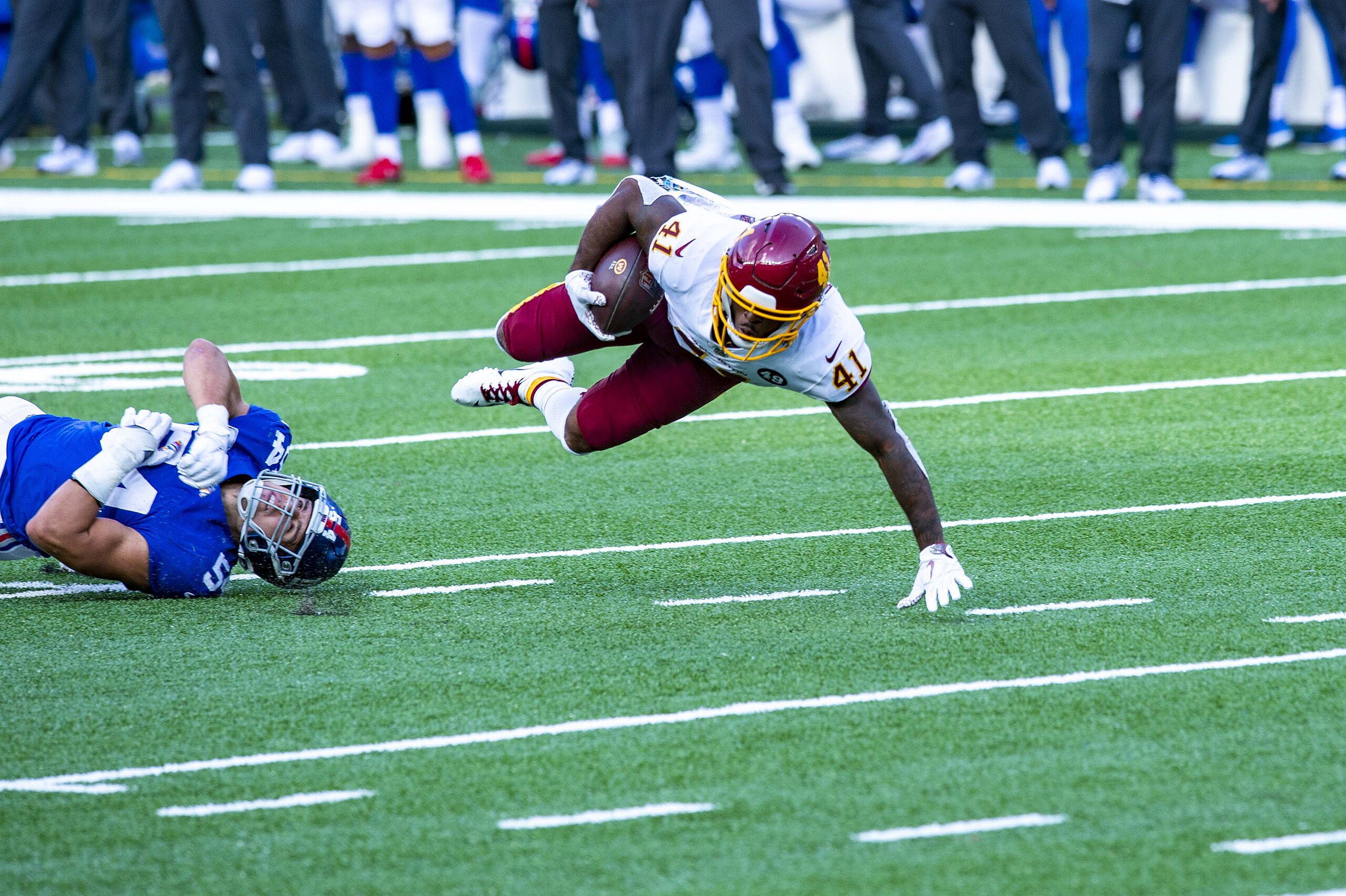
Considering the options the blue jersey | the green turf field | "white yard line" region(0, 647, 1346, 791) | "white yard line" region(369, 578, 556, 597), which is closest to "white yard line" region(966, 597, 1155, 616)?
the green turf field

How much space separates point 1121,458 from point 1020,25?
21.3ft

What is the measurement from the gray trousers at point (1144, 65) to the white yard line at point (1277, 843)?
30.7 ft

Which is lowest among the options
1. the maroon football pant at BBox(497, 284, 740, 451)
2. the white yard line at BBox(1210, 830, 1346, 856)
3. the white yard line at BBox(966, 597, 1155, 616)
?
the white yard line at BBox(966, 597, 1155, 616)

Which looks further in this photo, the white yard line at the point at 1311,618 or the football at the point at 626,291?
the football at the point at 626,291

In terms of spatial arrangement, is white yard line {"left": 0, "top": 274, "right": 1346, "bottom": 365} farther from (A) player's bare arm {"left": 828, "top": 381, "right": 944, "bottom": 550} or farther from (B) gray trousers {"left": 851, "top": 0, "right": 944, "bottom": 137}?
(B) gray trousers {"left": 851, "top": 0, "right": 944, "bottom": 137}

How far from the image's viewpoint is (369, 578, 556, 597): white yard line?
5844 mm

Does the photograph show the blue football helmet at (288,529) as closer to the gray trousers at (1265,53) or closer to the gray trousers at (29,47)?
the gray trousers at (1265,53)

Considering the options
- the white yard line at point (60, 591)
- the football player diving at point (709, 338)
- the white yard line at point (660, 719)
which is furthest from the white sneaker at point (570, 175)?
the white yard line at point (660, 719)

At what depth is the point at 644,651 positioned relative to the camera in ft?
17.0

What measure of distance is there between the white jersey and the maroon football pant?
0.63 ft

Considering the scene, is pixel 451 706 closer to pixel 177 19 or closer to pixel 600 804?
pixel 600 804

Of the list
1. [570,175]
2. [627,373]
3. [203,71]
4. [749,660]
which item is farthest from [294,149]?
[749,660]

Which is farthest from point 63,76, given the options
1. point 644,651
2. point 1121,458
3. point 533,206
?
point 644,651

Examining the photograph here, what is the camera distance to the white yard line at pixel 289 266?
1198 cm
